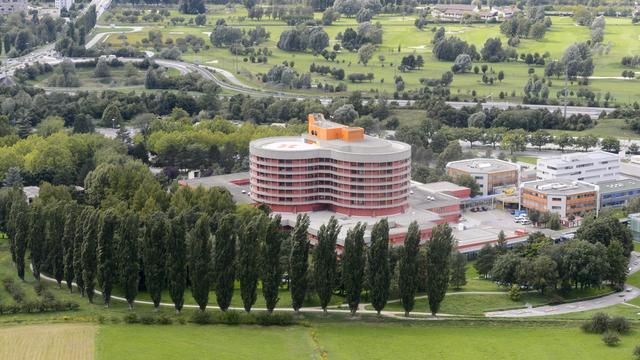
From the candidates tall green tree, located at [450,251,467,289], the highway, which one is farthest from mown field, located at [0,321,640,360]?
the highway

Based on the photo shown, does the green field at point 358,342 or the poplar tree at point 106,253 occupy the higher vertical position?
the poplar tree at point 106,253

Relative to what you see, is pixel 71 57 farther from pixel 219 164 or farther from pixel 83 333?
Result: pixel 83 333

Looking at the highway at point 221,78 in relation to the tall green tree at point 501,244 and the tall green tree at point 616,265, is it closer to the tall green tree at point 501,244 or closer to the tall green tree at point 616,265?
the tall green tree at point 501,244

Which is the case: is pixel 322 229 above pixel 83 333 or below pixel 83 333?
above

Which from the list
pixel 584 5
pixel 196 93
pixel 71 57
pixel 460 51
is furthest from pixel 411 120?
pixel 584 5

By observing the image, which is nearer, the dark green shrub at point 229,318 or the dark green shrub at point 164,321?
the dark green shrub at point 164,321

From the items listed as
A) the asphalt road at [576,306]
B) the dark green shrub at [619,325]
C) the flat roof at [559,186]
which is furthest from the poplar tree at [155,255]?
the flat roof at [559,186]
